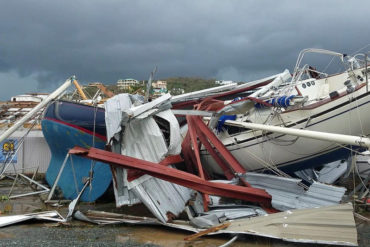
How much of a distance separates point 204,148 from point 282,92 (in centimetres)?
313

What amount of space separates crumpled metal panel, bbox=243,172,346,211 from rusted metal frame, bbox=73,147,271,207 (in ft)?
0.96

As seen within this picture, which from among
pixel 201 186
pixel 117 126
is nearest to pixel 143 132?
pixel 117 126

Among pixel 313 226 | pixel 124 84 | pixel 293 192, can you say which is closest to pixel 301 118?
pixel 293 192

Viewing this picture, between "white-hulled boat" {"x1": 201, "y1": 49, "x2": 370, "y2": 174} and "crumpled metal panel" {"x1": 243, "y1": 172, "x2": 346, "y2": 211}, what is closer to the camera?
"crumpled metal panel" {"x1": 243, "y1": 172, "x2": 346, "y2": 211}

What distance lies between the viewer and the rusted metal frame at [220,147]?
11164mm

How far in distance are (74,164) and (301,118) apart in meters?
7.34

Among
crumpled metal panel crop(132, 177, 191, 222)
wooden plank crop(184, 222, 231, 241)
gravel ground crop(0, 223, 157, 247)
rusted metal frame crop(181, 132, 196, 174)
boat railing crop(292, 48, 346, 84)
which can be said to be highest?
boat railing crop(292, 48, 346, 84)

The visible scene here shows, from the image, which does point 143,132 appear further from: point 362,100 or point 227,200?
point 362,100

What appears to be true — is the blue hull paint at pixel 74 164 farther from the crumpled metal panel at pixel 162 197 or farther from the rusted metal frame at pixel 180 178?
the rusted metal frame at pixel 180 178

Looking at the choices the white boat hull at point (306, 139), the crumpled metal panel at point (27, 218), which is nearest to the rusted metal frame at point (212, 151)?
the white boat hull at point (306, 139)

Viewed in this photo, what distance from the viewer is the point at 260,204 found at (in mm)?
10078

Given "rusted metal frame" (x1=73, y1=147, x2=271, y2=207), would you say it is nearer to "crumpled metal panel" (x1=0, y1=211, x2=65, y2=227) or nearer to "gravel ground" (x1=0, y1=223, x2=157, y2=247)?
"gravel ground" (x1=0, y1=223, x2=157, y2=247)

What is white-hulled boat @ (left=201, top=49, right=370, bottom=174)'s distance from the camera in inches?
399

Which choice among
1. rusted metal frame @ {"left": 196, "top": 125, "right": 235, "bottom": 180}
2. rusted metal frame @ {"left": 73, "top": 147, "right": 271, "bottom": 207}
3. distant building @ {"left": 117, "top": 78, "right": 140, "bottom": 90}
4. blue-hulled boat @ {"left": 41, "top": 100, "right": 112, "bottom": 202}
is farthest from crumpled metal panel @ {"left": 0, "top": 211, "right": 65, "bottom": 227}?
distant building @ {"left": 117, "top": 78, "right": 140, "bottom": 90}
